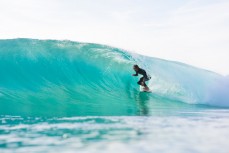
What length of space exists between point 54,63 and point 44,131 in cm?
1070

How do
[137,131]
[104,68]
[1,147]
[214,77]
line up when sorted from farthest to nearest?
[214,77], [104,68], [137,131], [1,147]

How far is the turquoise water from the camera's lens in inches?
240

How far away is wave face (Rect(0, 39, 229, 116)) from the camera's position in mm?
14062

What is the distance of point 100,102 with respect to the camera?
14.0m

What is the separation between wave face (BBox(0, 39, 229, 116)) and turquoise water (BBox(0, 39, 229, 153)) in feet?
0.11

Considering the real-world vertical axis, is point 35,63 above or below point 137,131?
above

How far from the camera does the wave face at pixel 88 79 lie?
46.1ft

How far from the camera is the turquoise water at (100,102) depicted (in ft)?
20.0

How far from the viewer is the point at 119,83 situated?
17109 millimetres

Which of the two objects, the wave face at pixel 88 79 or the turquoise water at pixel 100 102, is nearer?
the turquoise water at pixel 100 102

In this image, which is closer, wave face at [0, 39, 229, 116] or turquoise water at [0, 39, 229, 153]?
turquoise water at [0, 39, 229, 153]

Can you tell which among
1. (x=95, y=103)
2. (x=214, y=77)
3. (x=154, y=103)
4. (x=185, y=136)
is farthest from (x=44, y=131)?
(x=214, y=77)

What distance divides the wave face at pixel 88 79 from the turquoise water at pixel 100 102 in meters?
0.03

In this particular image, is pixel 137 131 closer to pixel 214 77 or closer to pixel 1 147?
pixel 1 147
